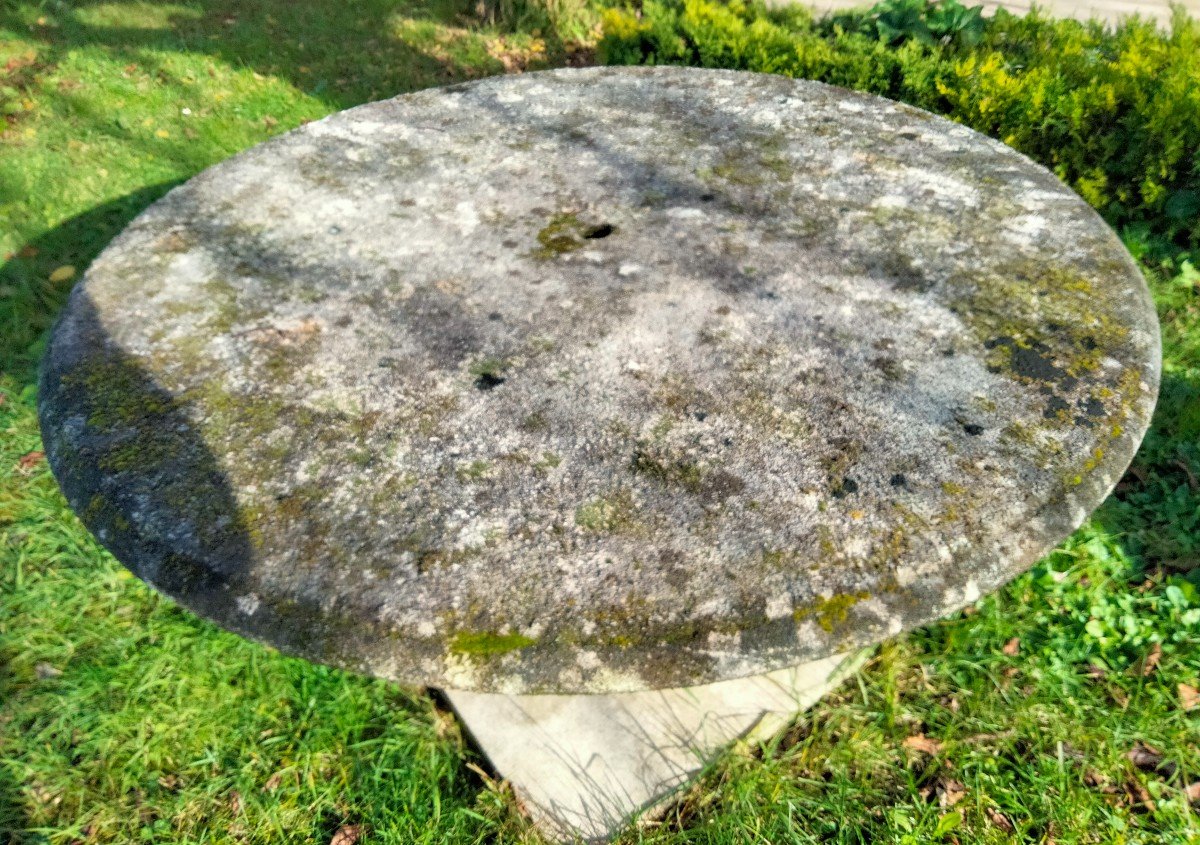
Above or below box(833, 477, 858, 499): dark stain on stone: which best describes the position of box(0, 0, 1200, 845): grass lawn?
below

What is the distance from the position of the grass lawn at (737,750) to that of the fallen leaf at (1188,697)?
0.5 inches

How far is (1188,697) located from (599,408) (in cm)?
220

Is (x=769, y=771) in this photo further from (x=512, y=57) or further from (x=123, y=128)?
(x=512, y=57)

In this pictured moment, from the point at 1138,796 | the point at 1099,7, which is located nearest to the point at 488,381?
the point at 1138,796

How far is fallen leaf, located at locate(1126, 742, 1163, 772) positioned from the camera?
8.05ft

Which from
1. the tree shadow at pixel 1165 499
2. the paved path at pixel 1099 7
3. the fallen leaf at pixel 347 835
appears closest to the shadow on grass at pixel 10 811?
the fallen leaf at pixel 347 835

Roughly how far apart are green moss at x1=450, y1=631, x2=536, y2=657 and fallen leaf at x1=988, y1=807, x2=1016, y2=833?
167 centimetres

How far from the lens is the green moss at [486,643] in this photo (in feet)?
4.91

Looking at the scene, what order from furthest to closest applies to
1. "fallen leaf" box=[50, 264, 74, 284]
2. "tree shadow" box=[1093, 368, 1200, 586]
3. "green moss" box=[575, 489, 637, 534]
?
1. "fallen leaf" box=[50, 264, 74, 284]
2. "tree shadow" box=[1093, 368, 1200, 586]
3. "green moss" box=[575, 489, 637, 534]

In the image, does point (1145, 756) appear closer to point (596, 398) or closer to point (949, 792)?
point (949, 792)

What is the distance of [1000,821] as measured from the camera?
2320mm

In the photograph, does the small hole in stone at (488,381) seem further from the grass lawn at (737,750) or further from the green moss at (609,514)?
the grass lawn at (737,750)

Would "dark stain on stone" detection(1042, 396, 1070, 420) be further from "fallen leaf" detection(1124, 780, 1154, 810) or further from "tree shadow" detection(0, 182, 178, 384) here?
"tree shadow" detection(0, 182, 178, 384)

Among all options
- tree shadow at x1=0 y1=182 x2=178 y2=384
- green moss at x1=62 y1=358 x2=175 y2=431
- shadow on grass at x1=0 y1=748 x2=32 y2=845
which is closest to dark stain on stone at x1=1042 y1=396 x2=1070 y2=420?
green moss at x1=62 y1=358 x2=175 y2=431
